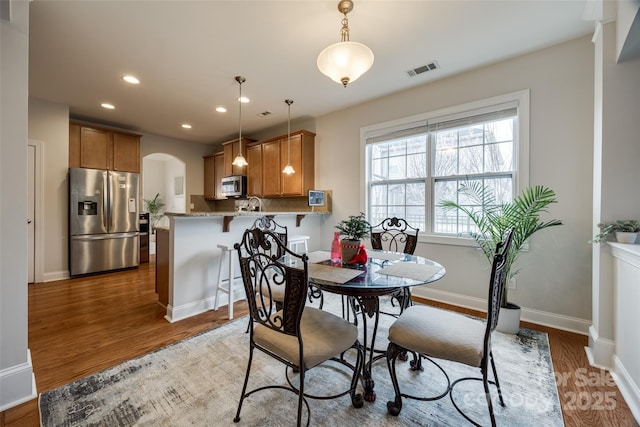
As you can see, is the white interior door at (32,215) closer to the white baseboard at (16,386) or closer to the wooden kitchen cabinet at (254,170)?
the wooden kitchen cabinet at (254,170)

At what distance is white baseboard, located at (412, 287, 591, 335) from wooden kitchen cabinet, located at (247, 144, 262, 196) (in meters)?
3.38

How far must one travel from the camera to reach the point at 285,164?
4609 mm

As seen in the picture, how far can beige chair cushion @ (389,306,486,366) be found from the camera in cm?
131

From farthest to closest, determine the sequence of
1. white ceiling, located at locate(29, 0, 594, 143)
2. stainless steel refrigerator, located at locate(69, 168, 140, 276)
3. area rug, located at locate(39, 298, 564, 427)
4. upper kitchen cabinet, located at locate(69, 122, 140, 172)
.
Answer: upper kitchen cabinet, located at locate(69, 122, 140, 172)
stainless steel refrigerator, located at locate(69, 168, 140, 276)
white ceiling, located at locate(29, 0, 594, 143)
area rug, located at locate(39, 298, 564, 427)

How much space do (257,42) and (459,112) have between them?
2.34m

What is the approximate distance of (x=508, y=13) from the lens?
212 cm

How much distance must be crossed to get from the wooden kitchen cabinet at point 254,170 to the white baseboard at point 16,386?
3742 millimetres

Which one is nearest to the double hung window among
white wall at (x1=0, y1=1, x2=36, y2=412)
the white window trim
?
the white window trim

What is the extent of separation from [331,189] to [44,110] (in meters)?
4.45

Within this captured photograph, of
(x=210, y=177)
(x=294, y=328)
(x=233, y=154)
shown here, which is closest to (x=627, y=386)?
(x=294, y=328)

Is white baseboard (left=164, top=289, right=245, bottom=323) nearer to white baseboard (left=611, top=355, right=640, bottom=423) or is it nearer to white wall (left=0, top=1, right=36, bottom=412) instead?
white wall (left=0, top=1, right=36, bottom=412)

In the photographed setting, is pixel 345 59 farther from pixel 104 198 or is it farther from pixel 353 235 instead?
pixel 104 198

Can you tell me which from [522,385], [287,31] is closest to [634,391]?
[522,385]

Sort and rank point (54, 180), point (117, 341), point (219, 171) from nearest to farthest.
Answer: point (117, 341) < point (54, 180) < point (219, 171)
